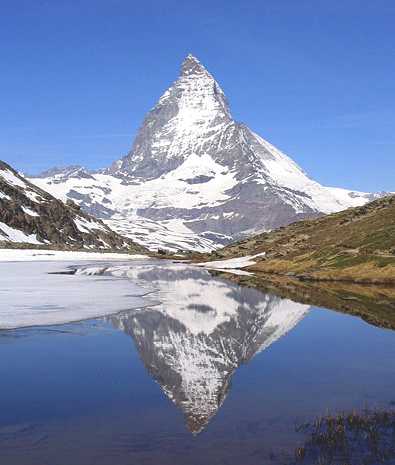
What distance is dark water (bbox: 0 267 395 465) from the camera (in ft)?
51.7

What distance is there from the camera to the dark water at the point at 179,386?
51.7 ft

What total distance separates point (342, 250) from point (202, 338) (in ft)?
210

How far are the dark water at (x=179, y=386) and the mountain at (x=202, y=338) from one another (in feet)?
0.31

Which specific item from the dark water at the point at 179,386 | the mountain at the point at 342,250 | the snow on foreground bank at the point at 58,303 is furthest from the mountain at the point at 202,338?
the mountain at the point at 342,250

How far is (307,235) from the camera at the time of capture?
128 metres

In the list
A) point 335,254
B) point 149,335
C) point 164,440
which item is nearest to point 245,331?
point 149,335

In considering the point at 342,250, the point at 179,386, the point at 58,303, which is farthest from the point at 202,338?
the point at 342,250

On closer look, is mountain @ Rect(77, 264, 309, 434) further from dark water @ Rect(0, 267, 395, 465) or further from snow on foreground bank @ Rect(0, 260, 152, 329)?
snow on foreground bank @ Rect(0, 260, 152, 329)

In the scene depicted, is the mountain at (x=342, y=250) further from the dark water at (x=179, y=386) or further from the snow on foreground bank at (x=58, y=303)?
the dark water at (x=179, y=386)

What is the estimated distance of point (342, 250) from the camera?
9288cm

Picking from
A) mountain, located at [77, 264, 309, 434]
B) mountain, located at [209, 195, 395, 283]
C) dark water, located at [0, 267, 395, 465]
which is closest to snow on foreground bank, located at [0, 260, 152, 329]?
mountain, located at [77, 264, 309, 434]

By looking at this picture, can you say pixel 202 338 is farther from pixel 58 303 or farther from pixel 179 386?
pixel 58 303

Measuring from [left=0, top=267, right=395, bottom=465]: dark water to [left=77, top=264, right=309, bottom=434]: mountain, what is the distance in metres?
0.09

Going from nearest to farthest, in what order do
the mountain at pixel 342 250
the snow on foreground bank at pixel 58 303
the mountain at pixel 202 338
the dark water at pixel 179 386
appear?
the dark water at pixel 179 386 < the mountain at pixel 202 338 < the snow on foreground bank at pixel 58 303 < the mountain at pixel 342 250
